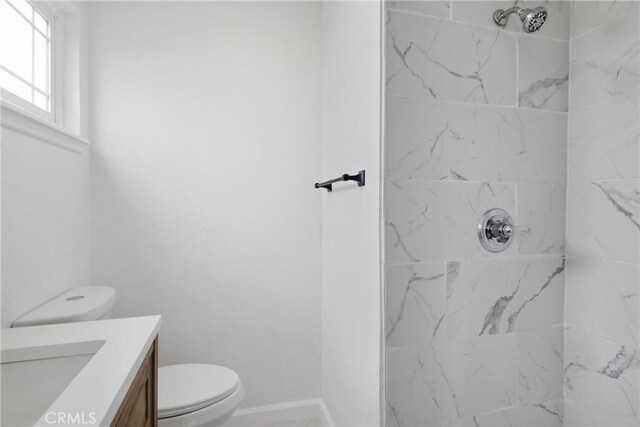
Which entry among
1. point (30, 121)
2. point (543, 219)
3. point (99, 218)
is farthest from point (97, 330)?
point (543, 219)

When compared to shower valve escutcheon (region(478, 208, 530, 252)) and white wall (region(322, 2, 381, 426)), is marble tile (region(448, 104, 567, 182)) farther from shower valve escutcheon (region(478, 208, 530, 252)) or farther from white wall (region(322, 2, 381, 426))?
white wall (region(322, 2, 381, 426))

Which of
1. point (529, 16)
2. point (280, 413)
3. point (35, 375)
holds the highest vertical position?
point (529, 16)

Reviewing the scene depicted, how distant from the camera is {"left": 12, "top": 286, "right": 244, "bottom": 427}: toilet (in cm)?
121

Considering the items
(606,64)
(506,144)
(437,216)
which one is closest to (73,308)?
(437,216)

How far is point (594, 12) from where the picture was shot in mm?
1362

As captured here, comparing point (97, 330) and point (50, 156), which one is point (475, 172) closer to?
point (97, 330)

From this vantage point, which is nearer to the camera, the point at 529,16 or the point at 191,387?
the point at 529,16

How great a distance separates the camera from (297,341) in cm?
196

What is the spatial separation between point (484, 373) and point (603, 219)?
0.74 metres

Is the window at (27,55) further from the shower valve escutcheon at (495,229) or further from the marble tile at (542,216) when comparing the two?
the marble tile at (542,216)

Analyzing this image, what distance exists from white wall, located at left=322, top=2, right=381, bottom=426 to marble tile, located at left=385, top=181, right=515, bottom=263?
0.07 m

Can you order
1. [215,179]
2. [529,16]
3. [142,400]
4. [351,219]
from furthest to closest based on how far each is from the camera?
[215,179]
[351,219]
[529,16]
[142,400]

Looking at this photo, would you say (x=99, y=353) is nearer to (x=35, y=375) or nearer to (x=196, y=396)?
(x=35, y=375)

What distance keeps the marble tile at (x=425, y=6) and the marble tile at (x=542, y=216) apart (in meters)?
0.73
